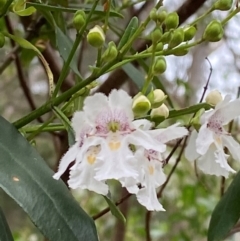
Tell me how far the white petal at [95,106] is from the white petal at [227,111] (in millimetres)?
113

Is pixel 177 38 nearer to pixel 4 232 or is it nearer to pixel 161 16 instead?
pixel 161 16

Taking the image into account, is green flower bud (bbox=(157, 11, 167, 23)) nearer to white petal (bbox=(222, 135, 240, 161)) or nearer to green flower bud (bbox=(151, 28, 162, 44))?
green flower bud (bbox=(151, 28, 162, 44))

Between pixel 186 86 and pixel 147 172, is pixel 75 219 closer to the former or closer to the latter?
pixel 147 172

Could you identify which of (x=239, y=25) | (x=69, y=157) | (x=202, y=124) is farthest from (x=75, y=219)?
(x=239, y=25)

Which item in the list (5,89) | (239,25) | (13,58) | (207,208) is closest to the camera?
(13,58)

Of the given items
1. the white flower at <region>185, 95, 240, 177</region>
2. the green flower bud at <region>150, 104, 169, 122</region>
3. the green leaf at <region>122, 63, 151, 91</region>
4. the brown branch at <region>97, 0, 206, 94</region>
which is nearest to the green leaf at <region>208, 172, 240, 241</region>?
the white flower at <region>185, 95, 240, 177</region>

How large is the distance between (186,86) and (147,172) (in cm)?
97

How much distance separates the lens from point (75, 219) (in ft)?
1.53

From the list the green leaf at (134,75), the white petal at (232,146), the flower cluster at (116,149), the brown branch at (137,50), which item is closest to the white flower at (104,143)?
the flower cluster at (116,149)

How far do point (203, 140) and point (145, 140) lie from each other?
0.07 meters

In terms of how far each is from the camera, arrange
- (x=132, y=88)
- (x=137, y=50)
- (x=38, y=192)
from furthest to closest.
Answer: (x=132, y=88) → (x=137, y=50) → (x=38, y=192)

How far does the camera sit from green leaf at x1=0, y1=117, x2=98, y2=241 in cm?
44

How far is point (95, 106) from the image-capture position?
1.65 feet

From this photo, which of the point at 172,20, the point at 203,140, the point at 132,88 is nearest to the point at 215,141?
the point at 203,140
